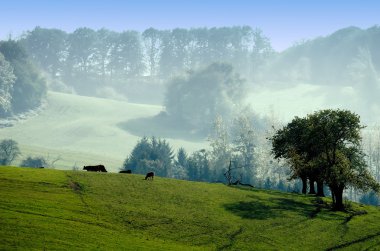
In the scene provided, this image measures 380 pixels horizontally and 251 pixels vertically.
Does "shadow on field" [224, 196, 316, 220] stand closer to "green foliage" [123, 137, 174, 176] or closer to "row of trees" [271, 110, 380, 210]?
"row of trees" [271, 110, 380, 210]

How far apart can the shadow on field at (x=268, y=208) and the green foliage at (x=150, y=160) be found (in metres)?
105

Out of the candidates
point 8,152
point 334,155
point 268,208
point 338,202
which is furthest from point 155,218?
point 8,152

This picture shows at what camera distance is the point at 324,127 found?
77062 mm

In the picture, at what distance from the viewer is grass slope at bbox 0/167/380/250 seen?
4481 centimetres

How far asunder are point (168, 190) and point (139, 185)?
397 cm

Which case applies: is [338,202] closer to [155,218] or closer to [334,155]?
[334,155]

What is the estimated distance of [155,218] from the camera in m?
54.6

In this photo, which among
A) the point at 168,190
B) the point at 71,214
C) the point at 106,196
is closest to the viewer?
the point at 71,214

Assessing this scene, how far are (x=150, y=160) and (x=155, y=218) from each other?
128 m

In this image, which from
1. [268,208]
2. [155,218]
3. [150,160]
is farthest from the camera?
[150,160]

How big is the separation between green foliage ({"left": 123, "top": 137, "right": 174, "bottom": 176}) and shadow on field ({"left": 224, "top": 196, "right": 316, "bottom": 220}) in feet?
344

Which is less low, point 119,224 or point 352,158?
→ point 352,158

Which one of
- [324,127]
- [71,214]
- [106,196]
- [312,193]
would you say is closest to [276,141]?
[312,193]

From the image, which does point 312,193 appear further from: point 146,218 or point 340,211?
point 146,218
